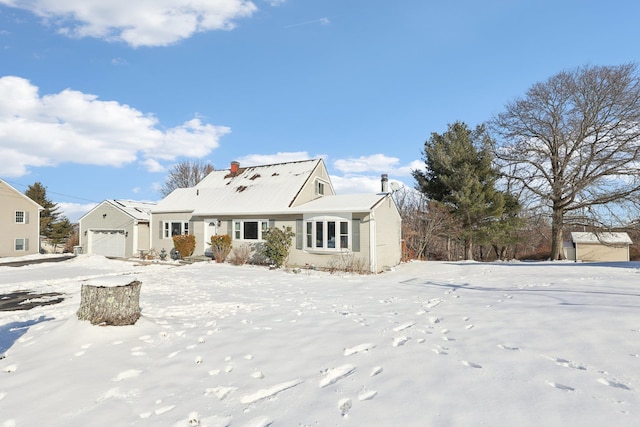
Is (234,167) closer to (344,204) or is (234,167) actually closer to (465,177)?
(344,204)

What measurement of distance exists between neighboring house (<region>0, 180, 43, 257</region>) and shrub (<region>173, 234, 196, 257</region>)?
15279 millimetres

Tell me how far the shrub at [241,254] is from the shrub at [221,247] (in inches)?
18.3

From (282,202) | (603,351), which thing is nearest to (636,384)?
(603,351)

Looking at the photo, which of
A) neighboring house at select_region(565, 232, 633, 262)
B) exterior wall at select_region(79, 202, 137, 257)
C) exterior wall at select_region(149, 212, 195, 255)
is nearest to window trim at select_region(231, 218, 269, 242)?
exterior wall at select_region(149, 212, 195, 255)

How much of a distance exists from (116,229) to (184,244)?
7.98 meters

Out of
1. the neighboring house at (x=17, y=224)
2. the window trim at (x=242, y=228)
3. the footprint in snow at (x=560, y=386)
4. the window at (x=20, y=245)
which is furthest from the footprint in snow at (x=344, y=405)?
the window at (x=20, y=245)

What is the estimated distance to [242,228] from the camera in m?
17.8

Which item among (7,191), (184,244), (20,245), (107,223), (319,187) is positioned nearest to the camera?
(184,244)

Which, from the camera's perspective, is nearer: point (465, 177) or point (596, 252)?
point (465, 177)

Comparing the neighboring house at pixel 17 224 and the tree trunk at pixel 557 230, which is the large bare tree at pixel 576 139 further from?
the neighboring house at pixel 17 224

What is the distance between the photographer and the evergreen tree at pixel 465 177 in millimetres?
21219

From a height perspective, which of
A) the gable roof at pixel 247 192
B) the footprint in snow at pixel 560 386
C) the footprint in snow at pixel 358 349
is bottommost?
the footprint in snow at pixel 358 349

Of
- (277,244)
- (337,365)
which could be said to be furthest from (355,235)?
(337,365)

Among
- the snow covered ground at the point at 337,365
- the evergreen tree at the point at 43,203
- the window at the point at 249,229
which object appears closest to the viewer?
the snow covered ground at the point at 337,365
